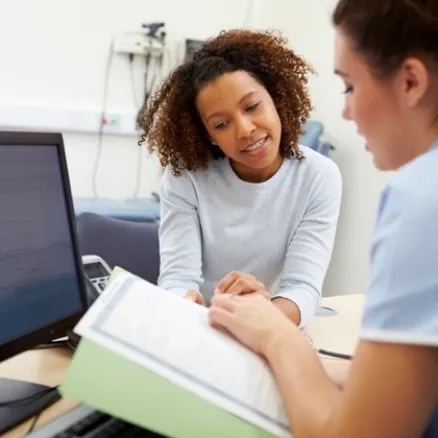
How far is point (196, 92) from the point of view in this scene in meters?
1.52

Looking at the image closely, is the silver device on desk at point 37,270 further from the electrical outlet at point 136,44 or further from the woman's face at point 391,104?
the electrical outlet at point 136,44

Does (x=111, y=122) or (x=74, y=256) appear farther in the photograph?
(x=111, y=122)

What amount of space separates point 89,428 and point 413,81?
57 cm

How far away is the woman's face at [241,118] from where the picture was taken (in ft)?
4.76

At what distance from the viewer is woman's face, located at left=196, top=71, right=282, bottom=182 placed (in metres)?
1.45

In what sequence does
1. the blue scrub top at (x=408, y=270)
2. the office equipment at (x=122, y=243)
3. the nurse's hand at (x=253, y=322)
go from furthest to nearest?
1. the office equipment at (x=122, y=243)
2. the nurse's hand at (x=253, y=322)
3. the blue scrub top at (x=408, y=270)

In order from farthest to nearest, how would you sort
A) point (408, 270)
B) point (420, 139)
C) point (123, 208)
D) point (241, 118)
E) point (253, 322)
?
point (123, 208), point (241, 118), point (253, 322), point (420, 139), point (408, 270)

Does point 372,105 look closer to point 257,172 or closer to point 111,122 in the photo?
point 257,172

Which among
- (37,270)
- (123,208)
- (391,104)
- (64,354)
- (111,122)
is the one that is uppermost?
(391,104)

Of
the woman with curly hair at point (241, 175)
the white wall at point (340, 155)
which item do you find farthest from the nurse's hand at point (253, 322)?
the white wall at point (340, 155)

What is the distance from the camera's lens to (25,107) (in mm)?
3145

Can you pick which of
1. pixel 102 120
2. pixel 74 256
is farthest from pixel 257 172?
pixel 102 120

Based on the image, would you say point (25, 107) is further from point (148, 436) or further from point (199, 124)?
point (148, 436)

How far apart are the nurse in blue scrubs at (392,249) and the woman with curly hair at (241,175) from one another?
0.68 metres
